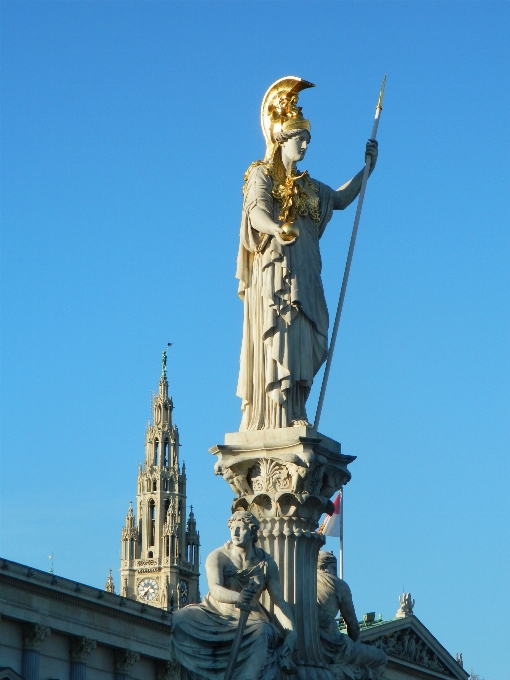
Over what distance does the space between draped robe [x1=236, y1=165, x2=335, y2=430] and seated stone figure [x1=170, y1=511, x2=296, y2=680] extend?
1.63 m

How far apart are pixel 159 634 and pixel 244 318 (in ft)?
207

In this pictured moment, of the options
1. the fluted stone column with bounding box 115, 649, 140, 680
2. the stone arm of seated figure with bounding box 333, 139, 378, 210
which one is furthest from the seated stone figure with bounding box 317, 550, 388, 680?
the fluted stone column with bounding box 115, 649, 140, 680

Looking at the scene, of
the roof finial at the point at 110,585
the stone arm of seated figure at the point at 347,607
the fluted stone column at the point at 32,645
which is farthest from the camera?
the roof finial at the point at 110,585

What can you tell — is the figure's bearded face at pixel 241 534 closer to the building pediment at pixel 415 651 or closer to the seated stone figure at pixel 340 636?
the seated stone figure at pixel 340 636

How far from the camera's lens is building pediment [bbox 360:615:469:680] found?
95125 millimetres

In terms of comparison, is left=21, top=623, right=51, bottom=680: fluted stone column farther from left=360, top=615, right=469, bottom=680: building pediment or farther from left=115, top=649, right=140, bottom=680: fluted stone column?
left=360, top=615, right=469, bottom=680: building pediment

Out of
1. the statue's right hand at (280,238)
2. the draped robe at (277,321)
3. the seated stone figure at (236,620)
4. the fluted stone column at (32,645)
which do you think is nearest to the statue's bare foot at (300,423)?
the draped robe at (277,321)

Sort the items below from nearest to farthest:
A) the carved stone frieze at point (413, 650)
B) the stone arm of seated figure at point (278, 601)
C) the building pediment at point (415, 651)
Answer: the stone arm of seated figure at point (278, 601)
the building pediment at point (415, 651)
the carved stone frieze at point (413, 650)

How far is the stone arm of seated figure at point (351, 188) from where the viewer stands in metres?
17.8

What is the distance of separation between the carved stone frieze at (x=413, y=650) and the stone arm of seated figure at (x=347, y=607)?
258ft

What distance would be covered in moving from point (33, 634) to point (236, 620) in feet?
180

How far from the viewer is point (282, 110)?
17.6m

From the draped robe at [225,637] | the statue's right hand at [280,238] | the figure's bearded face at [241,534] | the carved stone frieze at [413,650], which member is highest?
the carved stone frieze at [413,650]

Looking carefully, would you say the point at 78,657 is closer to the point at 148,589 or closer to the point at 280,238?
the point at 280,238
